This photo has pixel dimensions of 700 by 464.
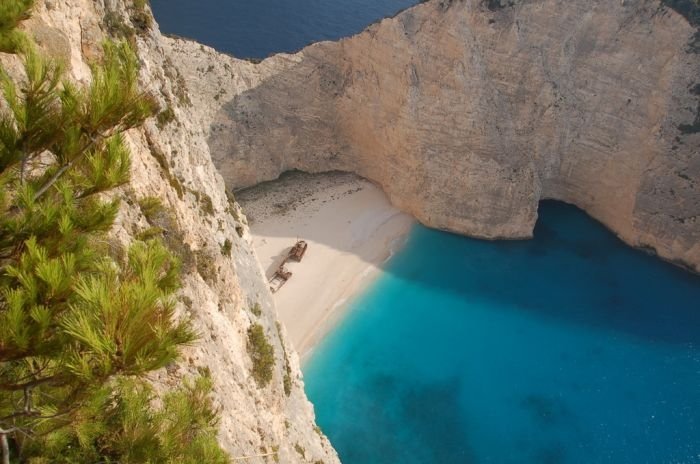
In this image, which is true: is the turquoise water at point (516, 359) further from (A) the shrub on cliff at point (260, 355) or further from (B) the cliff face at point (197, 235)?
(A) the shrub on cliff at point (260, 355)

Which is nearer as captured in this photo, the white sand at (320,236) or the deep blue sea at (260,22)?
the white sand at (320,236)

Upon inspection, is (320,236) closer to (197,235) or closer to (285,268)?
(285,268)

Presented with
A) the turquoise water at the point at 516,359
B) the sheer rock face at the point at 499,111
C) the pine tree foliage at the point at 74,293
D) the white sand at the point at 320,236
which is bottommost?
the turquoise water at the point at 516,359

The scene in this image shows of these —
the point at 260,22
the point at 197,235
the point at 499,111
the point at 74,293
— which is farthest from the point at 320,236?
the point at 74,293

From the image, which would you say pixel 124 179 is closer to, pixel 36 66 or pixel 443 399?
pixel 36 66

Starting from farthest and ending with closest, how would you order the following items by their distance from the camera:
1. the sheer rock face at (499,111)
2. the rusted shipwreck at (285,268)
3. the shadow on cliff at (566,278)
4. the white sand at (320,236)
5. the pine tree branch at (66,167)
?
the sheer rock face at (499,111), the shadow on cliff at (566,278), the rusted shipwreck at (285,268), the white sand at (320,236), the pine tree branch at (66,167)

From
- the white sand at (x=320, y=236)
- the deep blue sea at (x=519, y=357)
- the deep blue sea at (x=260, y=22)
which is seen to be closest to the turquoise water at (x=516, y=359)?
the deep blue sea at (x=519, y=357)

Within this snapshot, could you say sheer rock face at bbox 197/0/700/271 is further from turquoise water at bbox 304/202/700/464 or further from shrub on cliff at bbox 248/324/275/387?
shrub on cliff at bbox 248/324/275/387
